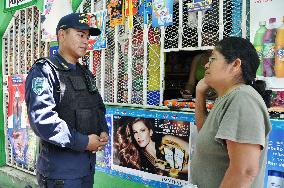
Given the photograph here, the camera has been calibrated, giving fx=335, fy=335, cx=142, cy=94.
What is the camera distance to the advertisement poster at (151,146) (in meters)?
3.42

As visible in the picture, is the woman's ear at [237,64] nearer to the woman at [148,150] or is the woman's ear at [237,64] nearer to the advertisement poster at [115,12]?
the woman at [148,150]

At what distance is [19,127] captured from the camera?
5641 millimetres

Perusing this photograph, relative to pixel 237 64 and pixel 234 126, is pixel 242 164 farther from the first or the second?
pixel 237 64

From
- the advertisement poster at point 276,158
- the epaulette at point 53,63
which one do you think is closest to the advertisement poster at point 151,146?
the advertisement poster at point 276,158

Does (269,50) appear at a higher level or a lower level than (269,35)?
lower

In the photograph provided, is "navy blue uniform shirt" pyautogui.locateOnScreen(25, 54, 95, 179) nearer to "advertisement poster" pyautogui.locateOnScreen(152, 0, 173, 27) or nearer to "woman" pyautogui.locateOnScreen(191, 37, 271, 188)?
"woman" pyautogui.locateOnScreen(191, 37, 271, 188)

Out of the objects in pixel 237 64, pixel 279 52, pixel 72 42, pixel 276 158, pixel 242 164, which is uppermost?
pixel 72 42

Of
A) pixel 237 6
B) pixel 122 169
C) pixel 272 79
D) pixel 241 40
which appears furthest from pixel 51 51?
pixel 241 40

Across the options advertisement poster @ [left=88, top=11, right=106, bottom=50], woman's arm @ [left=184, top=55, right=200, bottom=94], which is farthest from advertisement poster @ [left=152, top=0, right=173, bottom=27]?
advertisement poster @ [left=88, top=11, right=106, bottom=50]

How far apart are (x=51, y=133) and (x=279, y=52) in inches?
74.0

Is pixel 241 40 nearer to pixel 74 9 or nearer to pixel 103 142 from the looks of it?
pixel 103 142

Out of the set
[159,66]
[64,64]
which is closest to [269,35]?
[159,66]

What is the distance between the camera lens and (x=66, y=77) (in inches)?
103

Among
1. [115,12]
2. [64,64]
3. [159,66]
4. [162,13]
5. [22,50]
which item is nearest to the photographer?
[64,64]
